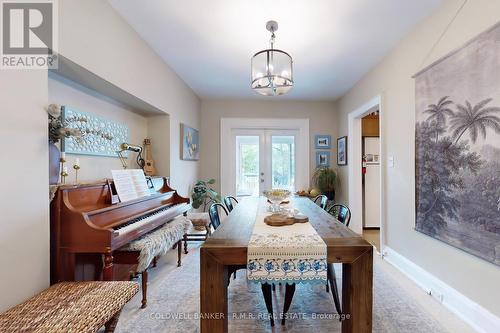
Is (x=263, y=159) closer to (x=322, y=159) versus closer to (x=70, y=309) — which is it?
(x=322, y=159)

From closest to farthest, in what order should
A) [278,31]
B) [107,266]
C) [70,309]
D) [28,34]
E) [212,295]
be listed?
[70,309] < [212,295] < [28,34] < [107,266] < [278,31]

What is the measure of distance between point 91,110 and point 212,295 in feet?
6.69

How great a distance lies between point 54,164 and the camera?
5.27ft

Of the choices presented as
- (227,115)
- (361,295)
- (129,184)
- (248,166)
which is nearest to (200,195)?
(248,166)

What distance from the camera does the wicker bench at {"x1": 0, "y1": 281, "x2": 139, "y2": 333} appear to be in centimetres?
106

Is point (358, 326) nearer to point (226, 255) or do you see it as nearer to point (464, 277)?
point (226, 255)

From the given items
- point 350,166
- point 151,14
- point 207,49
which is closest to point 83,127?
point 151,14

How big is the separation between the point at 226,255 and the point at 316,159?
4054 millimetres

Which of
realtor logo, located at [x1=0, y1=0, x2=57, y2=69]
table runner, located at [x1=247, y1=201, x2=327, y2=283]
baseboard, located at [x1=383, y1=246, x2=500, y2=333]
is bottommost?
baseboard, located at [x1=383, y1=246, x2=500, y2=333]

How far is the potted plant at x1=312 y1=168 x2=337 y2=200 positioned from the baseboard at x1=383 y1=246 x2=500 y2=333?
209cm

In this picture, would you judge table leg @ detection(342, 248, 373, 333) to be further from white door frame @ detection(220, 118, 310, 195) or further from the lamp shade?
white door frame @ detection(220, 118, 310, 195)

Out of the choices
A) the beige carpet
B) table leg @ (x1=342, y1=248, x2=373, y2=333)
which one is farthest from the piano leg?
table leg @ (x1=342, y1=248, x2=373, y2=333)

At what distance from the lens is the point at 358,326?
129 centimetres

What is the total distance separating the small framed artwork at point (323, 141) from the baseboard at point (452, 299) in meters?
2.68
